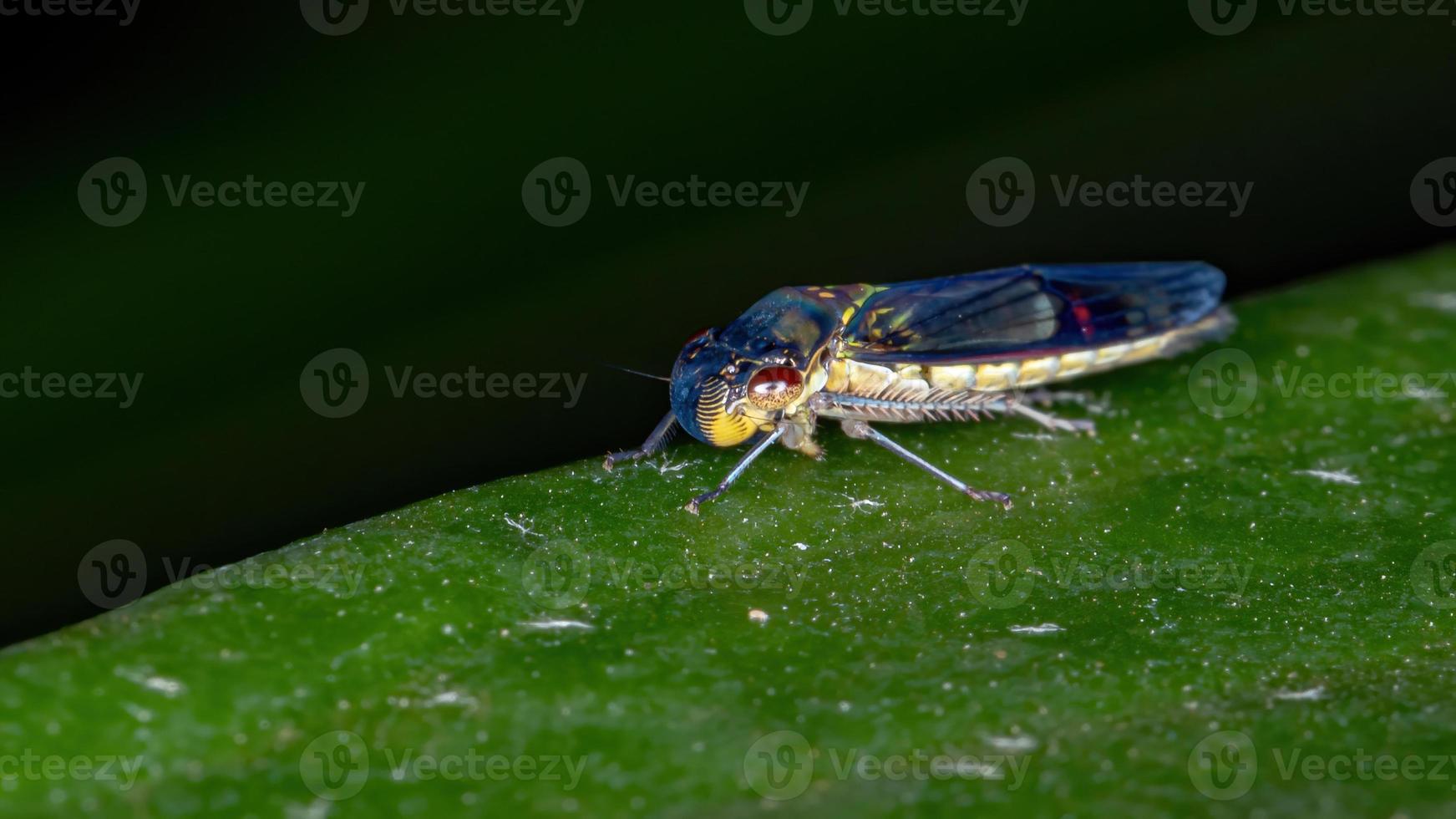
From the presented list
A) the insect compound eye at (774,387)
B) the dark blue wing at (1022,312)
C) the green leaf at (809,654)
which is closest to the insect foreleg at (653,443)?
the green leaf at (809,654)

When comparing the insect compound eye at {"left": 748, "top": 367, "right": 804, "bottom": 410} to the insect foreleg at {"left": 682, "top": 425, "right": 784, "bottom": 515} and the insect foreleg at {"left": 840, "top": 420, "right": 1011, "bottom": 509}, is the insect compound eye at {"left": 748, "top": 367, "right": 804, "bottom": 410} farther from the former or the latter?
the insect foreleg at {"left": 840, "top": 420, "right": 1011, "bottom": 509}

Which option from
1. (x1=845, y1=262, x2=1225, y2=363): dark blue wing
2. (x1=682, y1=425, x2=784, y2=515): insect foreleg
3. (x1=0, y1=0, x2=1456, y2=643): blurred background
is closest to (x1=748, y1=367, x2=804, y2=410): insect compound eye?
(x1=682, y1=425, x2=784, y2=515): insect foreleg

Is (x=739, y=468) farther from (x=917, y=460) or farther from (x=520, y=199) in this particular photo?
(x=520, y=199)

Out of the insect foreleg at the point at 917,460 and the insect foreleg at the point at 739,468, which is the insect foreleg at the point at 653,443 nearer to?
the insect foreleg at the point at 739,468

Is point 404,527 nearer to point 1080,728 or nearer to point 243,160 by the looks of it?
point 1080,728

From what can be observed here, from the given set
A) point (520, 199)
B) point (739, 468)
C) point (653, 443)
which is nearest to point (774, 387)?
point (739, 468)

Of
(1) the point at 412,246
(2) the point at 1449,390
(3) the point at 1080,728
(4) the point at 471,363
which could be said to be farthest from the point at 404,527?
(2) the point at 1449,390

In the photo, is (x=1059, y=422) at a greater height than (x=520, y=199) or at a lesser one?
lesser
